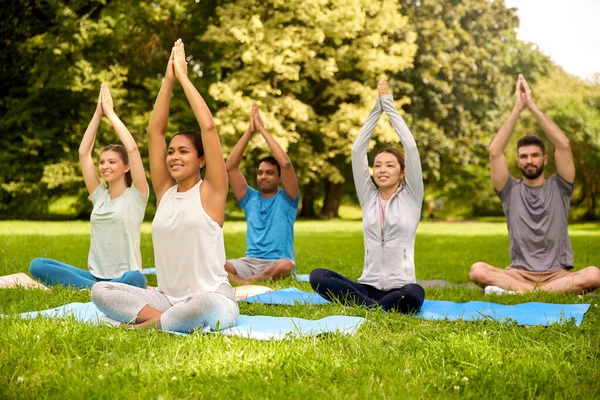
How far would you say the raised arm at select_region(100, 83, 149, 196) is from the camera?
19.0 ft

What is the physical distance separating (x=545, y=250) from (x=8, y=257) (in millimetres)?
6656

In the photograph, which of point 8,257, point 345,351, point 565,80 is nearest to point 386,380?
point 345,351

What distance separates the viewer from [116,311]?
4352 millimetres

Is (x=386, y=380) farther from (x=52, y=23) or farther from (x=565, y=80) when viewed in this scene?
(x=565, y=80)

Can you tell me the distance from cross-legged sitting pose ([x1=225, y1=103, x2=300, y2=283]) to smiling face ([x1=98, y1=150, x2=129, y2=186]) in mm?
1400

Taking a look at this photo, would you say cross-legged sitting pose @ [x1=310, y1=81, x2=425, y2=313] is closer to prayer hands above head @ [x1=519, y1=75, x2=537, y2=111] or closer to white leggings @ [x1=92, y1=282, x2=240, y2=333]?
white leggings @ [x1=92, y1=282, x2=240, y2=333]

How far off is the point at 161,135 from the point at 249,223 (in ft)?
10.7

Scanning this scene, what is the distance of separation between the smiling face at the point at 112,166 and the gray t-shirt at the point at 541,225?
3772 millimetres

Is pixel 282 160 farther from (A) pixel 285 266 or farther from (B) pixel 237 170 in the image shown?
(A) pixel 285 266

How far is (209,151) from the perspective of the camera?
170 inches

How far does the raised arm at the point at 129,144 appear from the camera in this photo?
5.80 metres

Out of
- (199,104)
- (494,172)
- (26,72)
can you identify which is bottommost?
(494,172)

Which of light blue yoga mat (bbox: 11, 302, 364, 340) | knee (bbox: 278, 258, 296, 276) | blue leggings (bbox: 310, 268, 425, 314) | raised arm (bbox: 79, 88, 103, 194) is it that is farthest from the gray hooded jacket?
raised arm (bbox: 79, 88, 103, 194)

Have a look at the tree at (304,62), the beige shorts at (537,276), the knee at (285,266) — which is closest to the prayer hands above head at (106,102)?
the knee at (285,266)
